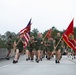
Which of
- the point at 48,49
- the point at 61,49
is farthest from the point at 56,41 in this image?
the point at 48,49

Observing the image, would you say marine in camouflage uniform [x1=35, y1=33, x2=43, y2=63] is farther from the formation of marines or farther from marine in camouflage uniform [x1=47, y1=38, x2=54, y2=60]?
marine in camouflage uniform [x1=47, y1=38, x2=54, y2=60]

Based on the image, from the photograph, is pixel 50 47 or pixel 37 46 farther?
pixel 50 47

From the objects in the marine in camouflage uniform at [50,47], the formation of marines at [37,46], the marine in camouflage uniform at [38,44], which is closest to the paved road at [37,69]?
the formation of marines at [37,46]

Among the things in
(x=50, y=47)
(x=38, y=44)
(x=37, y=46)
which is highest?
(x=50, y=47)

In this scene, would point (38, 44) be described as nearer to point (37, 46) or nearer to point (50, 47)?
point (37, 46)

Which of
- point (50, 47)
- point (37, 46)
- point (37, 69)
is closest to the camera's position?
point (37, 69)

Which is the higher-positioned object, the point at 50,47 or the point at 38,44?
the point at 50,47

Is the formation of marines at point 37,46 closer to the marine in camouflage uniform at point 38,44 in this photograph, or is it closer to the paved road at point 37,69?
the marine in camouflage uniform at point 38,44

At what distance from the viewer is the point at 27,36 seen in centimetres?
2566

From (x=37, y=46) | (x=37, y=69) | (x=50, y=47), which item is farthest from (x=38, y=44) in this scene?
(x=37, y=69)

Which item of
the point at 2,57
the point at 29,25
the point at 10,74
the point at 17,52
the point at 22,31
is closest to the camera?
the point at 10,74

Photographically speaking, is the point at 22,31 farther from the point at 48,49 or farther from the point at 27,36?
the point at 48,49

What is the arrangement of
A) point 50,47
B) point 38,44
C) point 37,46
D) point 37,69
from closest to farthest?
point 37,69, point 38,44, point 37,46, point 50,47

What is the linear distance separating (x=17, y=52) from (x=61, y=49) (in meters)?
2.71
